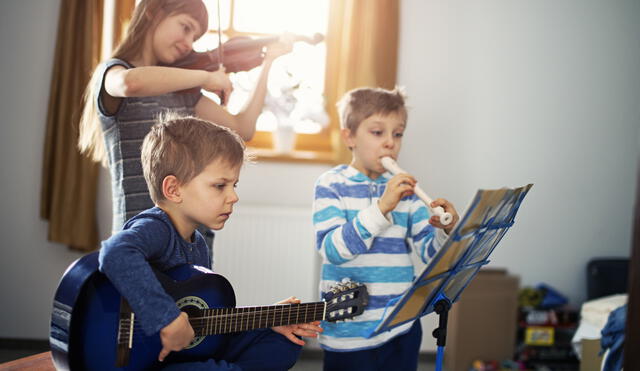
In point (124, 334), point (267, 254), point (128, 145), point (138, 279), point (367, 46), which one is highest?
point (367, 46)

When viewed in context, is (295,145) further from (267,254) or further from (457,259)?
(457,259)

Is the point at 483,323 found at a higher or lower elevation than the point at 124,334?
lower

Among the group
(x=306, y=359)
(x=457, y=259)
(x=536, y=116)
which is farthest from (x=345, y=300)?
(x=536, y=116)

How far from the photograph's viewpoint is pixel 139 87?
146 centimetres

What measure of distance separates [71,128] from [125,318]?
5.52 feet

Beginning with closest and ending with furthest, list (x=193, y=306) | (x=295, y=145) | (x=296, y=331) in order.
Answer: (x=193, y=306)
(x=296, y=331)
(x=295, y=145)

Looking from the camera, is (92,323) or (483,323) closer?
(92,323)

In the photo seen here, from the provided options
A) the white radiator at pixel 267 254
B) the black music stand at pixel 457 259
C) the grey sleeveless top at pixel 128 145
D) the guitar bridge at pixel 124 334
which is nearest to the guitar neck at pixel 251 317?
the guitar bridge at pixel 124 334

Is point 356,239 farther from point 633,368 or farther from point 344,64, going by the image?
point 344,64

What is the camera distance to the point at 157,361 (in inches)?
49.9

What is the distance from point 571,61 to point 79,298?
2.64m

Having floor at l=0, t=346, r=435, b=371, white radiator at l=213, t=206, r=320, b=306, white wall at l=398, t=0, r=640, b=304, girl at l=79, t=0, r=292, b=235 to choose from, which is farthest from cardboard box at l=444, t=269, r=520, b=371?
girl at l=79, t=0, r=292, b=235

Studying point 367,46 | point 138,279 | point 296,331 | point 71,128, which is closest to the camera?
point 138,279

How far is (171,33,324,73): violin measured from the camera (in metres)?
1.70
